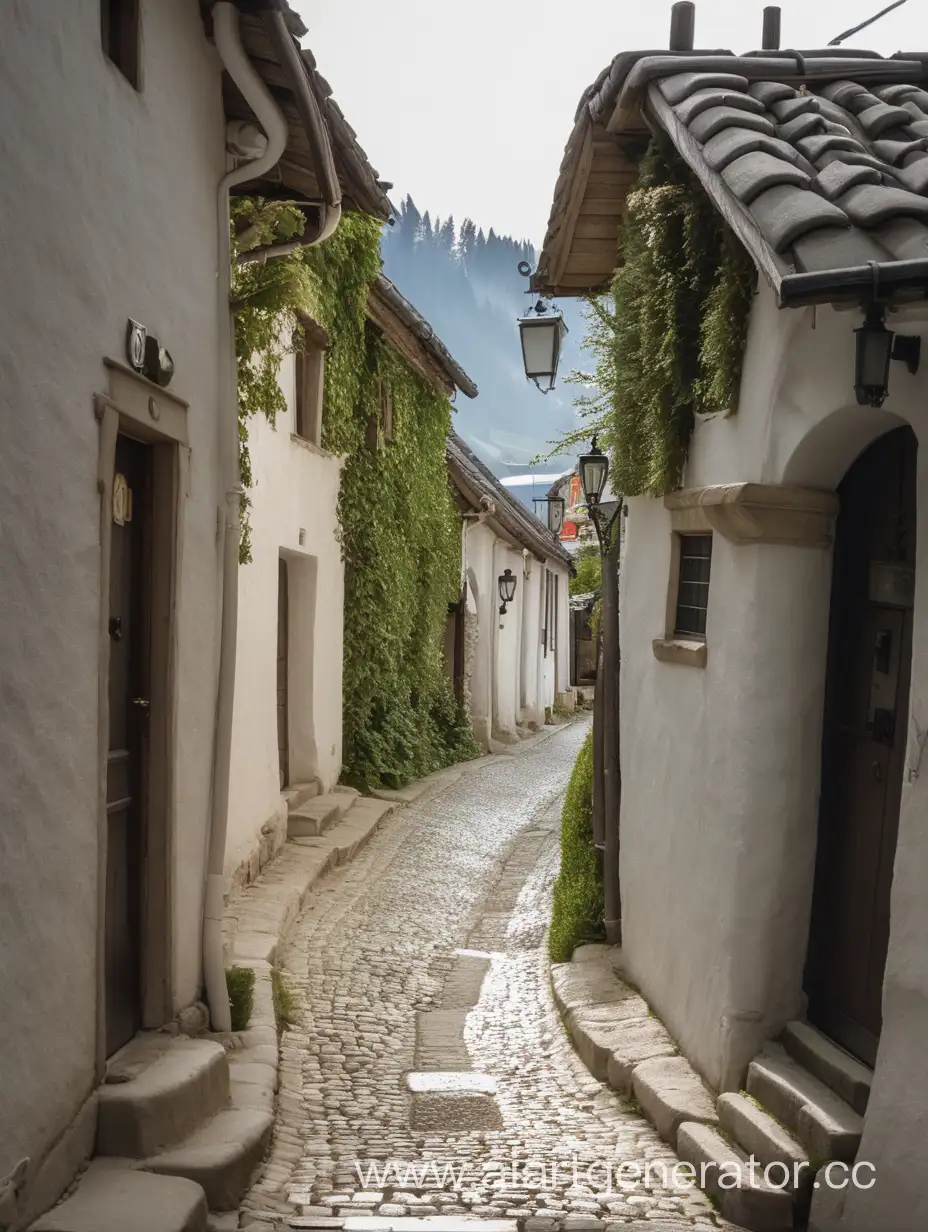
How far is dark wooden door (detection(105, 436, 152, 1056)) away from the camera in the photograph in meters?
4.67

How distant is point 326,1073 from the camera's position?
19.6ft

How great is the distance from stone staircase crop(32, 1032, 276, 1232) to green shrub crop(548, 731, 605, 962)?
3.35 metres

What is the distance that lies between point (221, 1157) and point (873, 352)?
3.10 metres

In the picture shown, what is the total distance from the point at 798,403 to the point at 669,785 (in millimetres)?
2274

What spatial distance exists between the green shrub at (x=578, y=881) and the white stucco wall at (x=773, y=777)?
1614 millimetres

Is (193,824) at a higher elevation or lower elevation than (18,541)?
lower

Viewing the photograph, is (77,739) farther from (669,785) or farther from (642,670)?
(642,670)

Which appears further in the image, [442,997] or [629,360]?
[442,997]

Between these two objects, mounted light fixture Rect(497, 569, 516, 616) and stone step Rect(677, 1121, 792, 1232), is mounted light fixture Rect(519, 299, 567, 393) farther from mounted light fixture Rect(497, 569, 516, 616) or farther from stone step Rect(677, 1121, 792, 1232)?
mounted light fixture Rect(497, 569, 516, 616)

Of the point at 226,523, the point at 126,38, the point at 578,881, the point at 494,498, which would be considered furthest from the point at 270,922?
the point at 494,498

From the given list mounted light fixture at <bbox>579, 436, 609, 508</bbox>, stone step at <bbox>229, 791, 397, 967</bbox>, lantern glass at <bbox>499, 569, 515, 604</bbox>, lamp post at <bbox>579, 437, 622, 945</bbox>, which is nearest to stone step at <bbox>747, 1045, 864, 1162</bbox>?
stone step at <bbox>229, 791, 397, 967</bbox>

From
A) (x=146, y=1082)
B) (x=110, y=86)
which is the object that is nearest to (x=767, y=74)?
(x=110, y=86)

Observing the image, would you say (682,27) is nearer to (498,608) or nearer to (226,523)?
(226,523)

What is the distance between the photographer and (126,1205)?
3.62 metres
